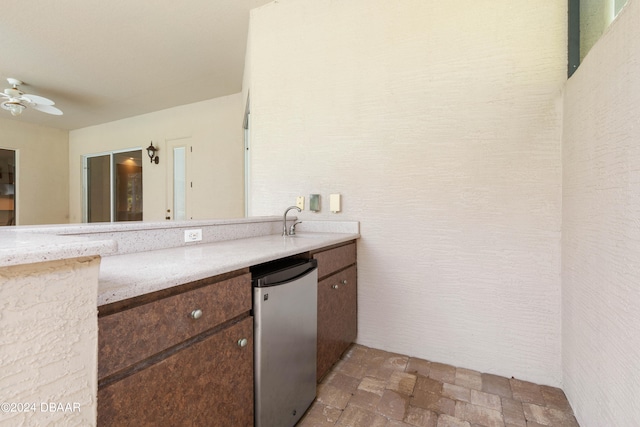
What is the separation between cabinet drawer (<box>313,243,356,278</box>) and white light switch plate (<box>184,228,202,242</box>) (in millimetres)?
647

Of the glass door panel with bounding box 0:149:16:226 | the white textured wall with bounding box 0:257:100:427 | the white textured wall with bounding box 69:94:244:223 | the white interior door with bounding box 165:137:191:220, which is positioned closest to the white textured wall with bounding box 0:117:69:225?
the glass door panel with bounding box 0:149:16:226

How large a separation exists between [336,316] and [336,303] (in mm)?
81

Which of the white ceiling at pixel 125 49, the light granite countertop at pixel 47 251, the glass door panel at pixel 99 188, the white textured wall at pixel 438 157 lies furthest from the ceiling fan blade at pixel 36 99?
the light granite countertop at pixel 47 251

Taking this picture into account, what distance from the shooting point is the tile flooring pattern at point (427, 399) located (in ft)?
4.80

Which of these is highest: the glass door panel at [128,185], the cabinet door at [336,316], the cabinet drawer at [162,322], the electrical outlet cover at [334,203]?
the glass door panel at [128,185]

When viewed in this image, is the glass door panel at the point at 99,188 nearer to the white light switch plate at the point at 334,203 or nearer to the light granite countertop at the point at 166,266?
the white light switch plate at the point at 334,203

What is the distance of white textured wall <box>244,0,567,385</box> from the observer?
1.76 metres

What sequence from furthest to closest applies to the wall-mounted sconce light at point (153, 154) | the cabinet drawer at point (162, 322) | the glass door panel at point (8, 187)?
the glass door panel at point (8, 187) → the wall-mounted sconce light at point (153, 154) → the cabinet drawer at point (162, 322)

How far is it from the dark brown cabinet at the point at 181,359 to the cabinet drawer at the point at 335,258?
0.62 metres

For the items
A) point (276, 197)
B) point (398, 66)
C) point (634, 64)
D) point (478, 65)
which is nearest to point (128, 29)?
point (276, 197)

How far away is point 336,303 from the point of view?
1878 millimetres

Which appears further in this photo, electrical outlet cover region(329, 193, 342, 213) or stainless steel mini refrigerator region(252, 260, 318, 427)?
electrical outlet cover region(329, 193, 342, 213)

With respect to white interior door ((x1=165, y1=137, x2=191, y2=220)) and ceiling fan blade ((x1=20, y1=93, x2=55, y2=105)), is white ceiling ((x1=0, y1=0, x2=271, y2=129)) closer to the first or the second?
ceiling fan blade ((x1=20, y1=93, x2=55, y2=105))

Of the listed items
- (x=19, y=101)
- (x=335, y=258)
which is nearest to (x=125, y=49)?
(x=19, y=101)
